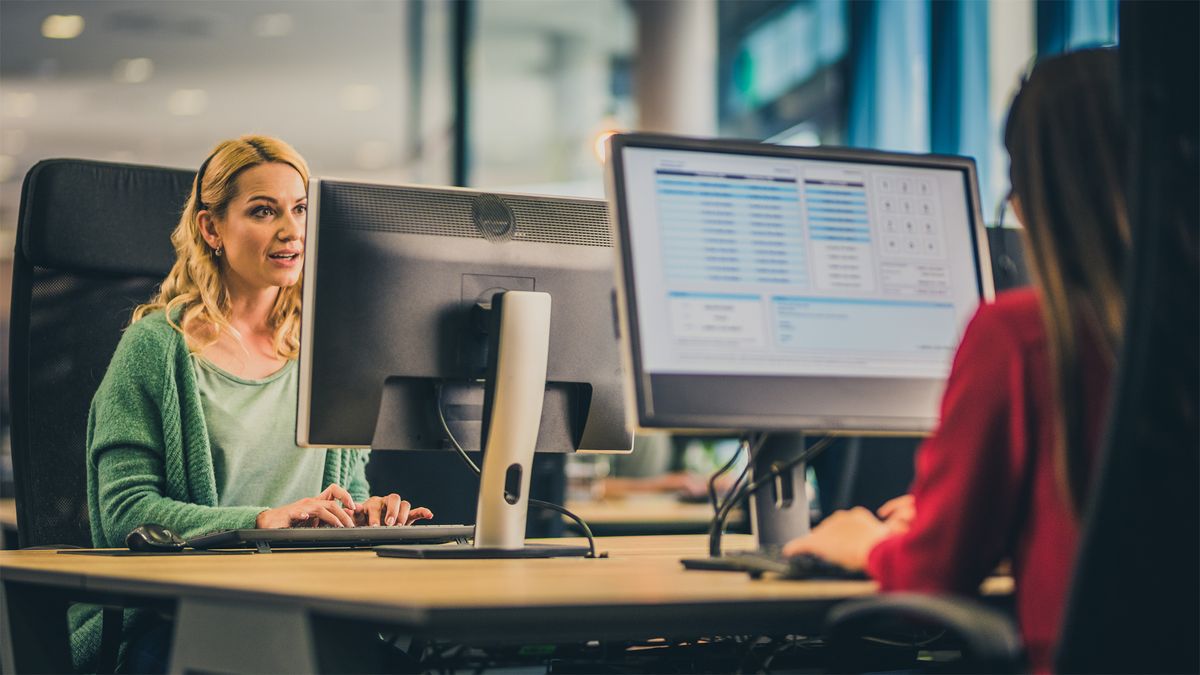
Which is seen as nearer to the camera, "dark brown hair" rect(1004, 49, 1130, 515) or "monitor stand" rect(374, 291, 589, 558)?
"dark brown hair" rect(1004, 49, 1130, 515)

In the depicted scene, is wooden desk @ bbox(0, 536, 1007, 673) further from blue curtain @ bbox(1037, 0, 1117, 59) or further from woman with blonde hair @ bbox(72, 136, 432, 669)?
blue curtain @ bbox(1037, 0, 1117, 59)

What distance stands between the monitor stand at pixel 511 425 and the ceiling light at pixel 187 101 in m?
4.32

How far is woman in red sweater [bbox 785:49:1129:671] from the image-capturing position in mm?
1070

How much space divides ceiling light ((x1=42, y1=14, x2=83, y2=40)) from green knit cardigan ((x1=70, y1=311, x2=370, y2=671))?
Answer: 12.5 feet

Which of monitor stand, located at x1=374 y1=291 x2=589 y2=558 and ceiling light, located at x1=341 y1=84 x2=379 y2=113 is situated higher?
ceiling light, located at x1=341 y1=84 x2=379 y2=113

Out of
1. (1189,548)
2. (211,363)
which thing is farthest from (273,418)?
(1189,548)

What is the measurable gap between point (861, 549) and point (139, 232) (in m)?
1.34

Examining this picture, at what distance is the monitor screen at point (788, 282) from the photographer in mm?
1434

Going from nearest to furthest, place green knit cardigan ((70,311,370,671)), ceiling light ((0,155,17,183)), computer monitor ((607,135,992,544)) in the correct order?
computer monitor ((607,135,992,544)) < green knit cardigan ((70,311,370,671)) < ceiling light ((0,155,17,183))

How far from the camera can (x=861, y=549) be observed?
1297 mm

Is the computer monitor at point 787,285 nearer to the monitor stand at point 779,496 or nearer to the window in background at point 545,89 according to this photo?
the monitor stand at point 779,496

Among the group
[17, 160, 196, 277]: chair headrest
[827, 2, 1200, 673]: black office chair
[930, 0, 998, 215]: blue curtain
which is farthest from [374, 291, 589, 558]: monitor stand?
[930, 0, 998, 215]: blue curtain

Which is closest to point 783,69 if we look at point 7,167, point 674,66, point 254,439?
point 674,66

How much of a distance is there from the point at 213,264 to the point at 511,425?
73 centimetres
